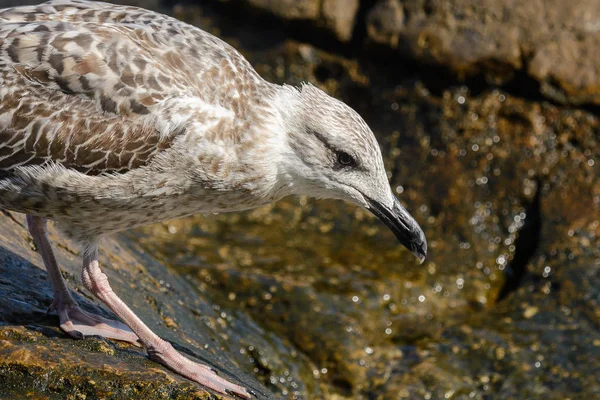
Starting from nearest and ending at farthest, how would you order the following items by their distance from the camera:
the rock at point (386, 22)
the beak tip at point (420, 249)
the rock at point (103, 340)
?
the rock at point (103, 340)
the beak tip at point (420, 249)
the rock at point (386, 22)

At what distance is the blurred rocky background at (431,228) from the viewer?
6520 millimetres

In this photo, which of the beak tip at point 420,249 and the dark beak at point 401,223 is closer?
the dark beak at point 401,223

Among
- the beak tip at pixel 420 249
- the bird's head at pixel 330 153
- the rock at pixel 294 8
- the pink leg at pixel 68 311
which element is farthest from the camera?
the rock at pixel 294 8

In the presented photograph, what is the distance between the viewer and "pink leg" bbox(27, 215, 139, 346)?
4297mm

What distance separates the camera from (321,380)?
6.31 meters

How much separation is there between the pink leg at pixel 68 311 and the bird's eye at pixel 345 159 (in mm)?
1376

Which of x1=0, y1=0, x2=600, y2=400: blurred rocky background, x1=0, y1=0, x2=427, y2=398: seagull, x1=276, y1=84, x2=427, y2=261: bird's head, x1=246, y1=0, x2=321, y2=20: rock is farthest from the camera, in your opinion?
x1=246, y1=0, x2=321, y2=20: rock

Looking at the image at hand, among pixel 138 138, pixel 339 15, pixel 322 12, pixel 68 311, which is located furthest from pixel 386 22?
pixel 68 311

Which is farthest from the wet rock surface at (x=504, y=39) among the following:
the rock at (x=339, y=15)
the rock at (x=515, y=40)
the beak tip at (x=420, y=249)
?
the beak tip at (x=420, y=249)

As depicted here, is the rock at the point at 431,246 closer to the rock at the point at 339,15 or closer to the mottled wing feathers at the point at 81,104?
the rock at the point at 339,15

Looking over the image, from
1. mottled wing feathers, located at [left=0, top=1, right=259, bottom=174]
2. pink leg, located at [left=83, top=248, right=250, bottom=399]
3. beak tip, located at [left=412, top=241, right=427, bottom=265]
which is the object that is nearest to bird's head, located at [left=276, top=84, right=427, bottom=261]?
beak tip, located at [left=412, top=241, right=427, bottom=265]

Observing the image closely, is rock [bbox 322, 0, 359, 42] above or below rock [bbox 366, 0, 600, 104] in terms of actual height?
below

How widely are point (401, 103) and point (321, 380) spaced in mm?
3091

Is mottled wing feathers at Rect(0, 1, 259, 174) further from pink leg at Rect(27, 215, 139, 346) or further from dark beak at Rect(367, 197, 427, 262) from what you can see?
dark beak at Rect(367, 197, 427, 262)
